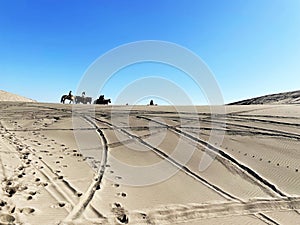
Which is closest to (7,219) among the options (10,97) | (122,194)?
(122,194)

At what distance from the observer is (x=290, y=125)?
45.5ft

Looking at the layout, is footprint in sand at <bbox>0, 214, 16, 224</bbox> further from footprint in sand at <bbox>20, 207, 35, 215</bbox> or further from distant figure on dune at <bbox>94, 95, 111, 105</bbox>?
distant figure on dune at <bbox>94, 95, 111, 105</bbox>

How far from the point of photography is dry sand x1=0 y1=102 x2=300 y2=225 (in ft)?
16.0

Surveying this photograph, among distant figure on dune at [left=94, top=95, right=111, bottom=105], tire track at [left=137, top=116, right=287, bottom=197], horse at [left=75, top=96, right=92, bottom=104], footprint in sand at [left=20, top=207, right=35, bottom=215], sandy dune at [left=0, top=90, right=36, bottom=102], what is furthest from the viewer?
sandy dune at [left=0, top=90, right=36, bottom=102]

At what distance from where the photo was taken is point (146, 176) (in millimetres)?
7141


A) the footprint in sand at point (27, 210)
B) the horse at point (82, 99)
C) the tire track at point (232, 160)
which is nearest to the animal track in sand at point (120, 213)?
the footprint in sand at point (27, 210)

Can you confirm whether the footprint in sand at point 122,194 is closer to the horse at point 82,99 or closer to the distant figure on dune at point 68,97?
the horse at point 82,99

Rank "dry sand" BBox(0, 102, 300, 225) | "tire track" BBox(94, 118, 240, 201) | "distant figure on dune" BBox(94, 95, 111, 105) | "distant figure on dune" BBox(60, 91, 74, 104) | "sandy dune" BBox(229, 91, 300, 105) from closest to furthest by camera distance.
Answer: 1. "dry sand" BBox(0, 102, 300, 225)
2. "tire track" BBox(94, 118, 240, 201)
3. "distant figure on dune" BBox(60, 91, 74, 104)
4. "distant figure on dune" BBox(94, 95, 111, 105)
5. "sandy dune" BBox(229, 91, 300, 105)

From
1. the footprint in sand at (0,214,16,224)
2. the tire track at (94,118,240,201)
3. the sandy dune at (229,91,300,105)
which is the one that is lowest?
the footprint in sand at (0,214,16,224)

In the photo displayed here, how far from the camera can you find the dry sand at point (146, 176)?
192 inches

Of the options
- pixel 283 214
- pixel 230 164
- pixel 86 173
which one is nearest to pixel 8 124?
pixel 86 173

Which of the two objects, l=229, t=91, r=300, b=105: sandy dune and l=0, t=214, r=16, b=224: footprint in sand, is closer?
l=0, t=214, r=16, b=224: footprint in sand

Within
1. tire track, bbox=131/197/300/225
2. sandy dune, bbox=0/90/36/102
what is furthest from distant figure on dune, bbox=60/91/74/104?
tire track, bbox=131/197/300/225

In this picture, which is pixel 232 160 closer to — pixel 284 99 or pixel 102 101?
pixel 102 101
